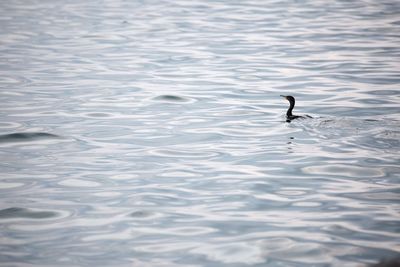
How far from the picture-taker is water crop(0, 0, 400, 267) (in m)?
9.82

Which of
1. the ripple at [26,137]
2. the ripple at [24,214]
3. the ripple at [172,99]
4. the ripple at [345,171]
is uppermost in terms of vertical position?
the ripple at [24,214]

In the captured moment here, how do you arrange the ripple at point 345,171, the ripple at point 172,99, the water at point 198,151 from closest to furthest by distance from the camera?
the water at point 198,151 < the ripple at point 345,171 < the ripple at point 172,99

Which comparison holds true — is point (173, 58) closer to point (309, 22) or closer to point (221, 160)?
point (309, 22)

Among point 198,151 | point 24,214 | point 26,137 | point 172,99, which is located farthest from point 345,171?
point 172,99

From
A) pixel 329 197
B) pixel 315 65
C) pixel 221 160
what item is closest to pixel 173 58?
pixel 315 65

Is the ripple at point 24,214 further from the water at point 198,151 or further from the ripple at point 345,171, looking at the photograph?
the ripple at point 345,171

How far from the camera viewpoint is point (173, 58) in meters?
26.4

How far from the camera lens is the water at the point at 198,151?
982 cm

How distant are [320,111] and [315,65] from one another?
6.78 m

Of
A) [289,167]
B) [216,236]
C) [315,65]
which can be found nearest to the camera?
[216,236]

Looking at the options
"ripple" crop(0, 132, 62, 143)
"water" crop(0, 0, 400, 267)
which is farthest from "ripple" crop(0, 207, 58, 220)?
"ripple" crop(0, 132, 62, 143)

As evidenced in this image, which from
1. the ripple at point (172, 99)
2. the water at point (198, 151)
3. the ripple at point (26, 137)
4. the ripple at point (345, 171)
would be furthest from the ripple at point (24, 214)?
the ripple at point (172, 99)

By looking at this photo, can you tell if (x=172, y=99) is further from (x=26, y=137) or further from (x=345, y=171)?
(x=345, y=171)

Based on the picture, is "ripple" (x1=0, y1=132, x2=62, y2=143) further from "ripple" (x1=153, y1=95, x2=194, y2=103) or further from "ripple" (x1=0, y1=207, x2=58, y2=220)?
"ripple" (x1=153, y1=95, x2=194, y2=103)
